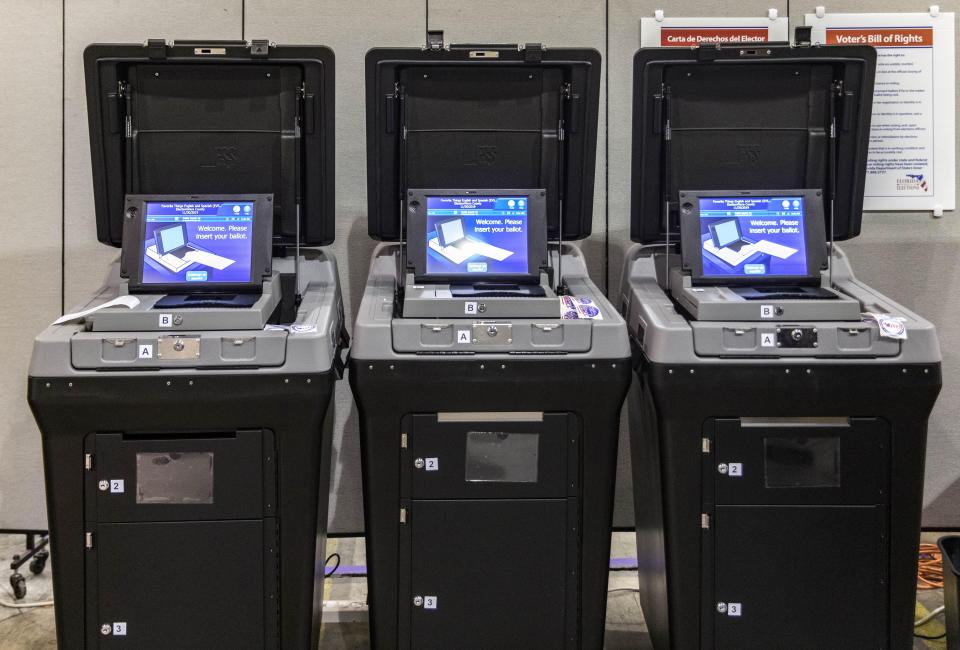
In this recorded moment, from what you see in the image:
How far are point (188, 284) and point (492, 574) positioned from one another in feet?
3.67

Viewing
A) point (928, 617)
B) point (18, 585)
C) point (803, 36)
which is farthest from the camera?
point (18, 585)

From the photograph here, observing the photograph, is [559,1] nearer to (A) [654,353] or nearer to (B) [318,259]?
(B) [318,259]

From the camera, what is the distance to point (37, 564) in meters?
3.48

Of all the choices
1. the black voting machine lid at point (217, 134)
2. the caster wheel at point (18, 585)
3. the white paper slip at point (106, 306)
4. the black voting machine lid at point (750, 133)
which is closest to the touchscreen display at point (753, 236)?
the black voting machine lid at point (750, 133)

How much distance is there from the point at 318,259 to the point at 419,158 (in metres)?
0.43

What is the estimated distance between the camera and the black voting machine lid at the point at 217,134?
292 centimetres

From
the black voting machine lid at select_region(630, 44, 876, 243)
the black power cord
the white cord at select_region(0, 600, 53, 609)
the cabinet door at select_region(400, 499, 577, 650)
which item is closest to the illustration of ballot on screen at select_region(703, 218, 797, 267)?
the black voting machine lid at select_region(630, 44, 876, 243)

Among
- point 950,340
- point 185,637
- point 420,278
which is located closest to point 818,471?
point 420,278

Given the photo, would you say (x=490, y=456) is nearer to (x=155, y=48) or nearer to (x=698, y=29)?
(x=155, y=48)

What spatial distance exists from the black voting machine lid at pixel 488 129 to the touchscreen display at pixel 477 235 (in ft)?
0.41

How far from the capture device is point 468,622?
105 inches

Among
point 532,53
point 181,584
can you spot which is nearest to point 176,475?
point 181,584

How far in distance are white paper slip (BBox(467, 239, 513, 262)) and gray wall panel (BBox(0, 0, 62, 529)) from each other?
1.61 metres

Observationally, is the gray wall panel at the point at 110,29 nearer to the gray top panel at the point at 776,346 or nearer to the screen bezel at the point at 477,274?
the screen bezel at the point at 477,274
